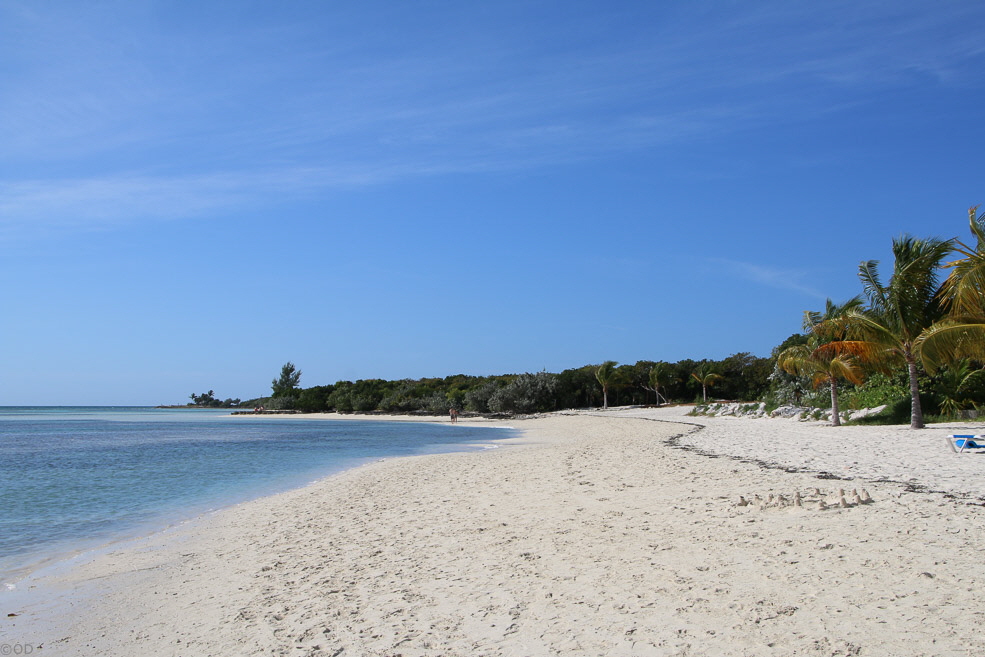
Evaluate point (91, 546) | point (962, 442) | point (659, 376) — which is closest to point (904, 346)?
point (962, 442)

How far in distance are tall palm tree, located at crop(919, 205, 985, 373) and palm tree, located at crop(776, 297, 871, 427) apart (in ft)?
10.3

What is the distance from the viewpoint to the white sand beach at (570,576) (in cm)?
418

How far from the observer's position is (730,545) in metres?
6.02

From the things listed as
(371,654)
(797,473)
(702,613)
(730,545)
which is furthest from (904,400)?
(371,654)

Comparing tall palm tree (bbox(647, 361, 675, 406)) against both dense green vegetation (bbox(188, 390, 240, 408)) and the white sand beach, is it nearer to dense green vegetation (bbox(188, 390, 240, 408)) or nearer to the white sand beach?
the white sand beach

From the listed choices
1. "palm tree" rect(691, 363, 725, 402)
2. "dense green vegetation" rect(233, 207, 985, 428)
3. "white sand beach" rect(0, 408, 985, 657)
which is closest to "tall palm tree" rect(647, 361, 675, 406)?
"palm tree" rect(691, 363, 725, 402)

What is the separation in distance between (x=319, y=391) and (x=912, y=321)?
84.7 meters

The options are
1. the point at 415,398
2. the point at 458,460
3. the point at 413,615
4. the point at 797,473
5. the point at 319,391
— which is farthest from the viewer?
the point at 319,391

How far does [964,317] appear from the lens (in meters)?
15.4

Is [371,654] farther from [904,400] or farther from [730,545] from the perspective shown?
[904,400]

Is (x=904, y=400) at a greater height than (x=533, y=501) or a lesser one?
greater

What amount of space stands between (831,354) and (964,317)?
710 cm

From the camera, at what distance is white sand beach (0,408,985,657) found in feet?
13.7

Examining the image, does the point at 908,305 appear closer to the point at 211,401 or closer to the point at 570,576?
the point at 570,576
